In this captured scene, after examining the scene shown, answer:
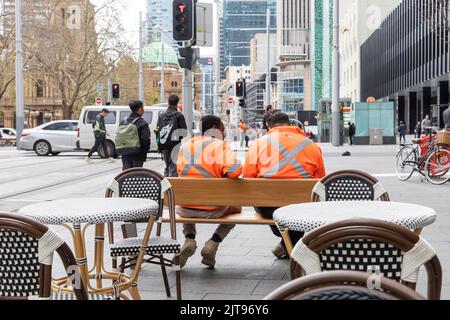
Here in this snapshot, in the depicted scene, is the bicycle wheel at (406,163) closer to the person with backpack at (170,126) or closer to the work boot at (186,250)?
the person with backpack at (170,126)

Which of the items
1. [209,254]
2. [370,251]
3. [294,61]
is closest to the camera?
[370,251]

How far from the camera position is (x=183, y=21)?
11.5m

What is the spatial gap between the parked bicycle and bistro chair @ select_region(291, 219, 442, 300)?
39.6 ft

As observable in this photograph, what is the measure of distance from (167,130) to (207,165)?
6.07m

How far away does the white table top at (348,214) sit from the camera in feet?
12.7

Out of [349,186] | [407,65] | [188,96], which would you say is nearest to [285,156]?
[349,186]

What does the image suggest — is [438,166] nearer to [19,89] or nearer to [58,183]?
[58,183]

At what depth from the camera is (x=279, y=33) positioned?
142 m

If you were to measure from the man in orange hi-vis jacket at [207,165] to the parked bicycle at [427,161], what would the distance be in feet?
29.9

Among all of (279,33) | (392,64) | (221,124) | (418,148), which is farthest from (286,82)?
(221,124)

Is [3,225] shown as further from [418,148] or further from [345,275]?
[418,148]

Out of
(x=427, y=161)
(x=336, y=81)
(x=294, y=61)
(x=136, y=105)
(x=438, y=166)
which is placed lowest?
(x=438, y=166)

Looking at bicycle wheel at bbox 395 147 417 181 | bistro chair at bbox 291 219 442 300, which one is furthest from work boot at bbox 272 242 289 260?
bicycle wheel at bbox 395 147 417 181

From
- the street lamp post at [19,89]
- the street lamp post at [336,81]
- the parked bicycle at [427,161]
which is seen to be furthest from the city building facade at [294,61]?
the parked bicycle at [427,161]
